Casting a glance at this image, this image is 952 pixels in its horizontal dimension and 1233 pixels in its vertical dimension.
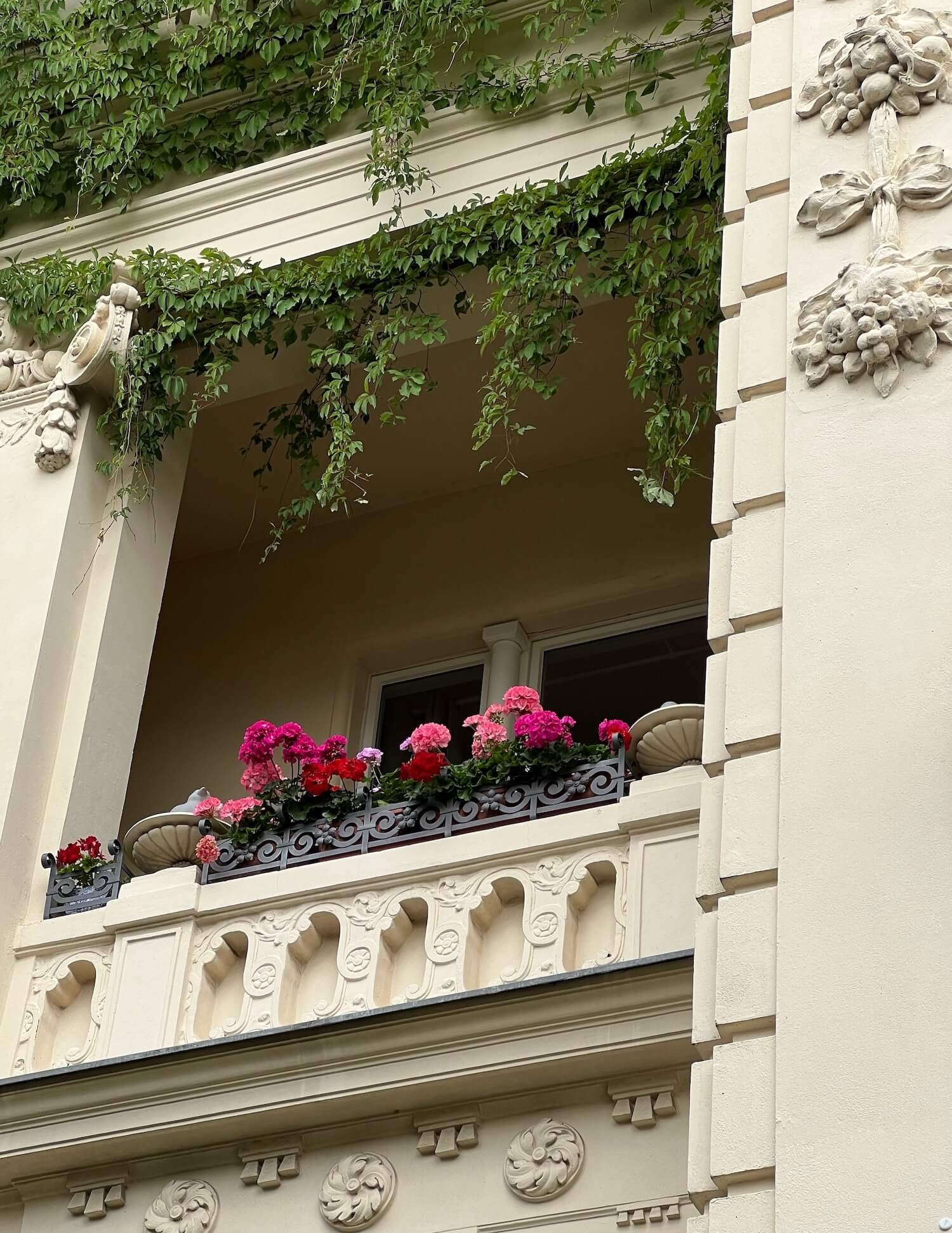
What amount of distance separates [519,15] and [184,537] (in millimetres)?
3677

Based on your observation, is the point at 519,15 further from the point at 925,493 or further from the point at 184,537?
the point at 925,493

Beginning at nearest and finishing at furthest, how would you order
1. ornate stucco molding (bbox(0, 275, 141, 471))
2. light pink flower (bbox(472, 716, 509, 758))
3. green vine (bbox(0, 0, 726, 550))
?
light pink flower (bbox(472, 716, 509, 758)) < green vine (bbox(0, 0, 726, 550)) < ornate stucco molding (bbox(0, 275, 141, 471))

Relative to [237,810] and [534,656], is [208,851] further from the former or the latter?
[534,656]

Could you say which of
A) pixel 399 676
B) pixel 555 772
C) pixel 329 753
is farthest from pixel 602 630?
pixel 555 772

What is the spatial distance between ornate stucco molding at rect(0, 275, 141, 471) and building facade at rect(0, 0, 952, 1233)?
21 mm

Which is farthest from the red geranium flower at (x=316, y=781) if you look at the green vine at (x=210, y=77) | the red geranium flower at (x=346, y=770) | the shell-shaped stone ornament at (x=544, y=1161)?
the green vine at (x=210, y=77)

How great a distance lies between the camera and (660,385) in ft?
27.4

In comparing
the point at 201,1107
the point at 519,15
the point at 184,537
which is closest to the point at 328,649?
the point at 184,537

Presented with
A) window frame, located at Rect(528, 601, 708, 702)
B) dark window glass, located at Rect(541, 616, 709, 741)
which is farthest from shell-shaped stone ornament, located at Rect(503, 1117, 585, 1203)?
window frame, located at Rect(528, 601, 708, 702)

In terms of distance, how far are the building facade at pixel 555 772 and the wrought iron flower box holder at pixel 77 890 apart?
15 millimetres

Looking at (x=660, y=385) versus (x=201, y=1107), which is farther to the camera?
(x=660, y=385)

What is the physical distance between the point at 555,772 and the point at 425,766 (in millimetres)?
511

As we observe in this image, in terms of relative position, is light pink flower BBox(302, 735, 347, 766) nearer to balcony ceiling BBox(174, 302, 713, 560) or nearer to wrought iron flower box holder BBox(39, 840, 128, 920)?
wrought iron flower box holder BBox(39, 840, 128, 920)

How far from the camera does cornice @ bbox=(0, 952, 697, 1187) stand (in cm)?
667
